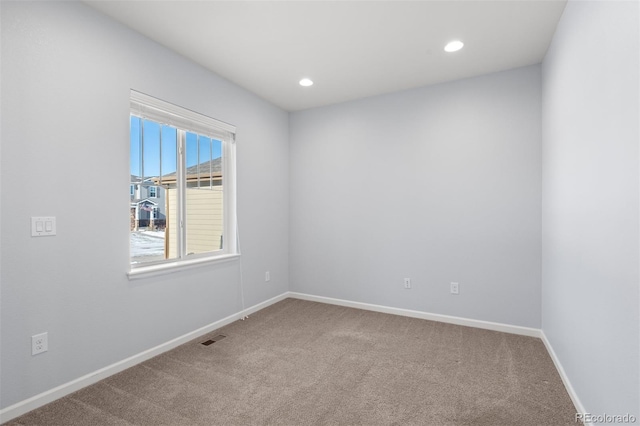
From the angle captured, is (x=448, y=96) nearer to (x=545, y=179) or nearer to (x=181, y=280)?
(x=545, y=179)

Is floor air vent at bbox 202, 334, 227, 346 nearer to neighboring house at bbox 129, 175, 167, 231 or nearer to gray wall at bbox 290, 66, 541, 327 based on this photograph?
neighboring house at bbox 129, 175, 167, 231

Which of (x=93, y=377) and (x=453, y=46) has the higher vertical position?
(x=453, y=46)

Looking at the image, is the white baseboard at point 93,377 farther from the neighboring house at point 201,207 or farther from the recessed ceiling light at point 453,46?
the recessed ceiling light at point 453,46

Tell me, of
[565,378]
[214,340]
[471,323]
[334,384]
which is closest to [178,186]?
[214,340]

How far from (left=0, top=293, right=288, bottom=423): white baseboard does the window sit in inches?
27.4

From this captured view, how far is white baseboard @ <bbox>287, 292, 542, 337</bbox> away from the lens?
10.1ft

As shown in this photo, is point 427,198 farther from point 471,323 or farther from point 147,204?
point 147,204

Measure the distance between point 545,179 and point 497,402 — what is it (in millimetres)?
2016

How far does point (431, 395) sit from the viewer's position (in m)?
2.08

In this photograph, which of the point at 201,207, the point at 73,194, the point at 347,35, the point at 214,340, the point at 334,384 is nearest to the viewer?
the point at 73,194

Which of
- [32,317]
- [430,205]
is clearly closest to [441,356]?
[430,205]

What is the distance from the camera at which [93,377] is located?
219 centimetres

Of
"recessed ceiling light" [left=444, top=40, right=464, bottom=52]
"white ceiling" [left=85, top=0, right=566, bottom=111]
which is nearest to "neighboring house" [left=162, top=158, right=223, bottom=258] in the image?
"white ceiling" [left=85, top=0, right=566, bottom=111]

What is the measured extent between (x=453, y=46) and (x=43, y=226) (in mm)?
3430
